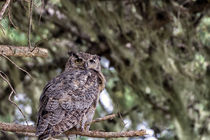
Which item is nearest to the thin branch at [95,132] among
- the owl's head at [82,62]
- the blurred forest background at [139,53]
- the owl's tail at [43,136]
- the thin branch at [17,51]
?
the owl's tail at [43,136]

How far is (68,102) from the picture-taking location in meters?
3.84

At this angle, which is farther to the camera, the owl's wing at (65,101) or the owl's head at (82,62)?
the owl's head at (82,62)

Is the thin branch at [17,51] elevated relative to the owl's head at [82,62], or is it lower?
lower

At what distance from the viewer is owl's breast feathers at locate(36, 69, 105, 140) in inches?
139

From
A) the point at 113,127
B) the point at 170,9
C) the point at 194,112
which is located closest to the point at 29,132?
the point at 113,127

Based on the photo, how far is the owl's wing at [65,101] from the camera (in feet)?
11.6

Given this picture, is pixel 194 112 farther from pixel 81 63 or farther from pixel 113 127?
pixel 81 63

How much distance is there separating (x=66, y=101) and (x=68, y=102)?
2 cm

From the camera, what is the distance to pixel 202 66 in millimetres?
5898

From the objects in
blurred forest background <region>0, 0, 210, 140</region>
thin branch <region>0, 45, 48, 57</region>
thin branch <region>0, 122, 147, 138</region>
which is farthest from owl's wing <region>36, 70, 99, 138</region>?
blurred forest background <region>0, 0, 210, 140</region>

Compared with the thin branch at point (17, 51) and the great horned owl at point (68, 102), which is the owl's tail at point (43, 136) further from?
the thin branch at point (17, 51)

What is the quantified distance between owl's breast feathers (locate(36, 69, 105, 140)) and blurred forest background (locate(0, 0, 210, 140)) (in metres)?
1.09

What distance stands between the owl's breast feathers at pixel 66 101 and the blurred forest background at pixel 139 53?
1090 millimetres

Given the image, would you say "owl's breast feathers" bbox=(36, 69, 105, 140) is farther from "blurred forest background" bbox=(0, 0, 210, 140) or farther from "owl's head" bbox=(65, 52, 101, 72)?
"blurred forest background" bbox=(0, 0, 210, 140)
